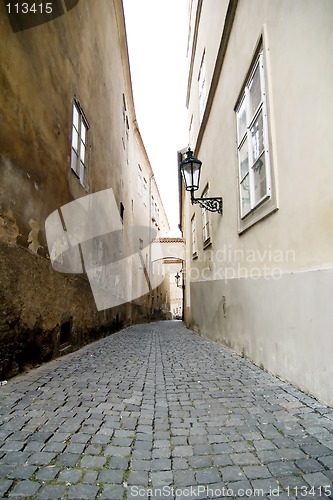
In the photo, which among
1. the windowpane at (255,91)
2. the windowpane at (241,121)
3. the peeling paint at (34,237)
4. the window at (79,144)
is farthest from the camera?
the window at (79,144)

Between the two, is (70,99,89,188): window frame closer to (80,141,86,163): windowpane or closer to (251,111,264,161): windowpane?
(80,141,86,163): windowpane

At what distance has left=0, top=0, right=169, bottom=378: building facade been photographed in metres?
3.59

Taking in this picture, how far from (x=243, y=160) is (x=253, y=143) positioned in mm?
546

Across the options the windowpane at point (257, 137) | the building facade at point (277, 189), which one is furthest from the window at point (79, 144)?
the windowpane at point (257, 137)

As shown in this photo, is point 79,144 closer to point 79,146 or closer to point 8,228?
point 79,146

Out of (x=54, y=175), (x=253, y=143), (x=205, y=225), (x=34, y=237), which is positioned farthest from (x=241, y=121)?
(x=34, y=237)

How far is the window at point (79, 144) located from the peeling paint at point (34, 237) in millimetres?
2105

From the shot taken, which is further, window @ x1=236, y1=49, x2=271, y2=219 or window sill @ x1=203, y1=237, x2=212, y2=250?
window sill @ x1=203, y1=237, x2=212, y2=250

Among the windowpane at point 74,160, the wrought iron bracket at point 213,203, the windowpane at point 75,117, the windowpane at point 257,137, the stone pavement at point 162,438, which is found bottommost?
the stone pavement at point 162,438

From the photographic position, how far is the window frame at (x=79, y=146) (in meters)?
6.10

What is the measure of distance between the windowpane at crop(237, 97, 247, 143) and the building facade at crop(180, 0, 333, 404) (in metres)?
0.01

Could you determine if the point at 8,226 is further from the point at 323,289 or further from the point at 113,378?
the point at 323,289

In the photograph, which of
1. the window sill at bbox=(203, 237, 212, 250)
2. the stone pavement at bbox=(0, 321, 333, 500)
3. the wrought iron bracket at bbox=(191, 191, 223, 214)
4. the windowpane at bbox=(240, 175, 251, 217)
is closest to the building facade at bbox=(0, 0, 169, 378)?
the stone pavement at bbox=(0, 321, 333, 500)

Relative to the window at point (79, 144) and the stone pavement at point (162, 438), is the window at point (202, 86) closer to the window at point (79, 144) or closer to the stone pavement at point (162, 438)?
the window at point (79, 144)
